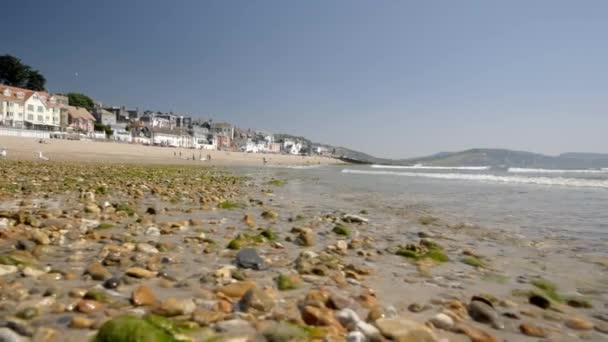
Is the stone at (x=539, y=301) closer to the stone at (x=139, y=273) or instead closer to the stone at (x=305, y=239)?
the stone at (x=305, y=239)

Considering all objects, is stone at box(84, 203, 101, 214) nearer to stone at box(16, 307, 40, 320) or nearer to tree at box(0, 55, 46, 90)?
stone at box(16, 307, 40, 320)

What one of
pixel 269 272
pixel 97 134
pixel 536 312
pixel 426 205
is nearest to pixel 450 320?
pixel 536 312

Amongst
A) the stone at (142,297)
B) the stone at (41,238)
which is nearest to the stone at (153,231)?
the stone at (41,238)

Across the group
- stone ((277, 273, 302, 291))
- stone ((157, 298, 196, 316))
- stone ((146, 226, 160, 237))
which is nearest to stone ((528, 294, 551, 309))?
stone ((277, 273, 302, 291))

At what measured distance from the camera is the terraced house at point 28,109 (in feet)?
219

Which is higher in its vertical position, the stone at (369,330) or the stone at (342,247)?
the stone at (369,330)

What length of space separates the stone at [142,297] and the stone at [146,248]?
57.6 inches

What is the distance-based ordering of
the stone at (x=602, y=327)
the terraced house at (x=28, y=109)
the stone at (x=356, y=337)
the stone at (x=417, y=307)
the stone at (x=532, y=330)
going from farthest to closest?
the terraced house at (x=28, y=109)
the stone at (x=417, y=307)
the stone at (x=602, y=327)
the stone at (x=532, y=330)
the stone at (x=356, y=337)

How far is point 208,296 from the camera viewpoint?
2.81 metres

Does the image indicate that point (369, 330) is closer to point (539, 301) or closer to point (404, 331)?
point (404, 331)

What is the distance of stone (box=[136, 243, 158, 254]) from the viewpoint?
4066 millimetres

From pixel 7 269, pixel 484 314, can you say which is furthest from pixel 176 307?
pixel 484 314

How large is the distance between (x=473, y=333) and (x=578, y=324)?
1040 mm

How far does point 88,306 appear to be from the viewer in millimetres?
2408
